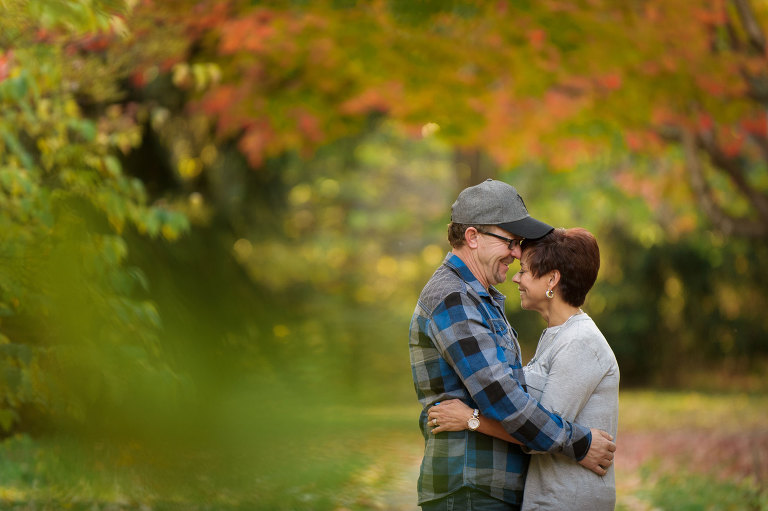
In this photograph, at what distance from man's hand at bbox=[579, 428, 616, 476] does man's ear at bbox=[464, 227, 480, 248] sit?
74 centimetres

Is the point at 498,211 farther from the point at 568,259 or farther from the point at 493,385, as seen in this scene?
the point at 493,385

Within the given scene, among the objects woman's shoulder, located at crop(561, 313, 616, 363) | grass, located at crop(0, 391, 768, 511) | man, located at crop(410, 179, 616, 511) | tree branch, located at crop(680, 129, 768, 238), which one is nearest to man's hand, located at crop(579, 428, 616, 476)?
man, located at crop(410, 179, 616, 511)

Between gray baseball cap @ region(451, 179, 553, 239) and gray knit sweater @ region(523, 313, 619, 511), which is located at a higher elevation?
gray baseball cap @ region(451, 179, 553, 239)

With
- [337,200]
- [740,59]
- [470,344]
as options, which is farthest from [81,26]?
[337,200]

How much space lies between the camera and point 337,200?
2289 cm

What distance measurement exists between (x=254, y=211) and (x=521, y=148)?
13.4 feet

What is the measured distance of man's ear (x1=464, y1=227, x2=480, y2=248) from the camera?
302 cm

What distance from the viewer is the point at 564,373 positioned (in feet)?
9.41

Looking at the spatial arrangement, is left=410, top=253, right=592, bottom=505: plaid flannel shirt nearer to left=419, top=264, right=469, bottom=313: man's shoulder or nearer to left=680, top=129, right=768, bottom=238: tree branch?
left=419, top=264, right=469, bottom=313: man's shoulder

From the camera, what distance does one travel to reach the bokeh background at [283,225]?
4.85 m

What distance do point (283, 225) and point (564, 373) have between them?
445 inches

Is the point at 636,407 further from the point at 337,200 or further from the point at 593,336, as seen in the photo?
the point at 337,200

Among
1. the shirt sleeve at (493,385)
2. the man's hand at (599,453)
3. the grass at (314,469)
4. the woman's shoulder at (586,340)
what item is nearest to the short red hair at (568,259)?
the woman's shoulder at (586,340)

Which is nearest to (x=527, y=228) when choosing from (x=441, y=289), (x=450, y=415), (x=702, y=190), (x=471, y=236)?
(x=471, y=236)
